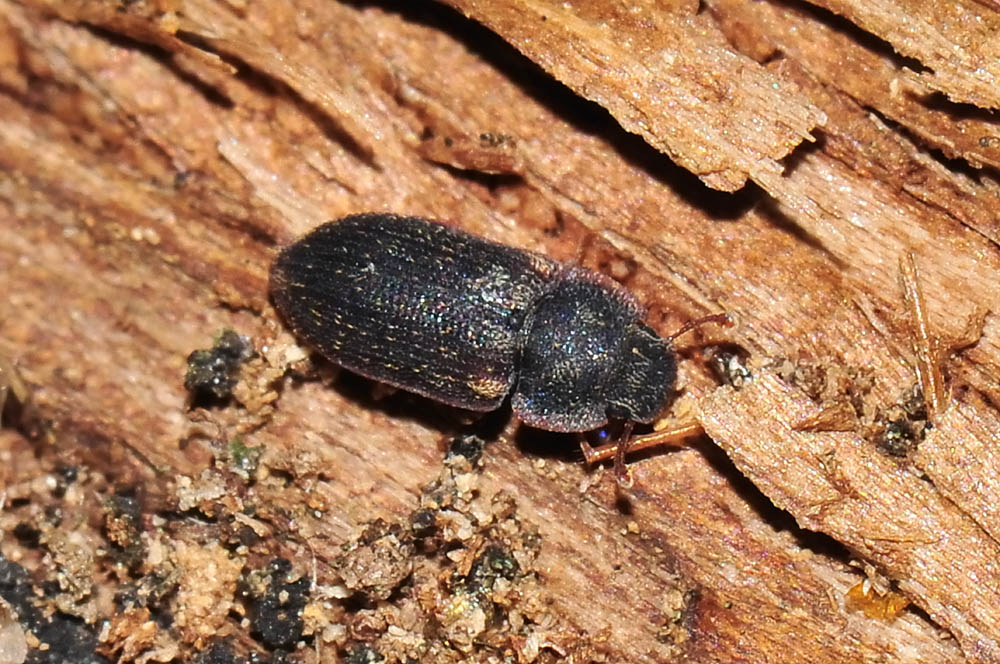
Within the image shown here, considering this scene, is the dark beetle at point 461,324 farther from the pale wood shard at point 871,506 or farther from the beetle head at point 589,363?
the pale wood shard at point 871,506

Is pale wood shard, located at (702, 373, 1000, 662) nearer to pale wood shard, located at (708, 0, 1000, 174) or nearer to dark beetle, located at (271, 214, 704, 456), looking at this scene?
dark beetle, located at (271, 214, 704, 456)

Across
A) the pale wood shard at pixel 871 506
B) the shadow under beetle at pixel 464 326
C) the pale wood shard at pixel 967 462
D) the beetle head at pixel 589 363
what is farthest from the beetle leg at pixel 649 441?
the pale wood shard at pixel 967 462

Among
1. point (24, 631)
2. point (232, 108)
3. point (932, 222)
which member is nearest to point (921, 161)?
point (932, 222)

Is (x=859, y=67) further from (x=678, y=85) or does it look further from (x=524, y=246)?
(x=524, y=246)

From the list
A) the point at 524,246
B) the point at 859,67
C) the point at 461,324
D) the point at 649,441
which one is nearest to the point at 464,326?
the point at 461,324

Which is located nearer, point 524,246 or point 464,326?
point 464,326

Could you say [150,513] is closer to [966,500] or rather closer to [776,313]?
[776,313]
